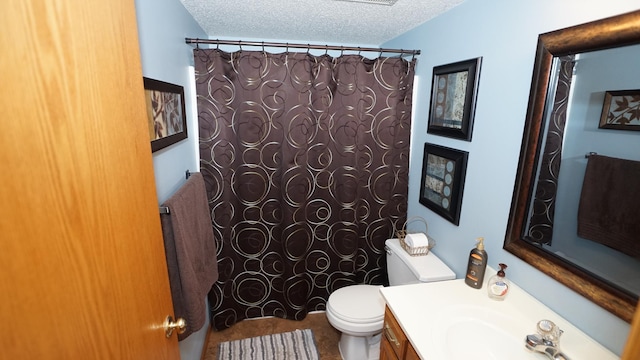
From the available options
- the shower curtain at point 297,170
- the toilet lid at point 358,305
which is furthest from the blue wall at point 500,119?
the toilet lid at point 358,305

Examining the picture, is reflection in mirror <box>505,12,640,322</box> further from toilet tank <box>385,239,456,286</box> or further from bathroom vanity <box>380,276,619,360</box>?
toilet tank <box>385,239,456,286</box>

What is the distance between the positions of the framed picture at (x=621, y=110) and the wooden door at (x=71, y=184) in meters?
1.40

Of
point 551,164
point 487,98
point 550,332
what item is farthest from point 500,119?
point 550,332

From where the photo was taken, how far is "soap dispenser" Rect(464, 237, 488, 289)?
134 centimetres

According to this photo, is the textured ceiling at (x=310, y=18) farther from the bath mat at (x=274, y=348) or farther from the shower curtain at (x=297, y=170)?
the bath mat at (x=274, y=348)

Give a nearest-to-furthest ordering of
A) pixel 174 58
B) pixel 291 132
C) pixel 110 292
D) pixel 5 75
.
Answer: pixel 5 75
pixel 110 292
pixel 174 58
pixel 291 132

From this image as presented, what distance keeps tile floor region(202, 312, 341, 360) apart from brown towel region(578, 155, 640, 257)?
1.71 meters

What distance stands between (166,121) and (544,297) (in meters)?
1.77

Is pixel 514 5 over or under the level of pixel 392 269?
over

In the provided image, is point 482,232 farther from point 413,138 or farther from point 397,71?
point 397,71

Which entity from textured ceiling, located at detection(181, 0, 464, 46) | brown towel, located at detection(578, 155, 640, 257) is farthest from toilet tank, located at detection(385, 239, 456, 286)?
textured ceiling, located at detection(181, 0, 464, 46)

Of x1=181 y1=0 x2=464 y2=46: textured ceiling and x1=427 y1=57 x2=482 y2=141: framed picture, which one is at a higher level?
x1=181 y1=0 x2=464 y2=46: textured ceiling

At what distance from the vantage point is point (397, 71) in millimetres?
1979

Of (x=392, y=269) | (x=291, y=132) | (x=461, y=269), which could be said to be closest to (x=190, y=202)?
(x=291, y=132)
